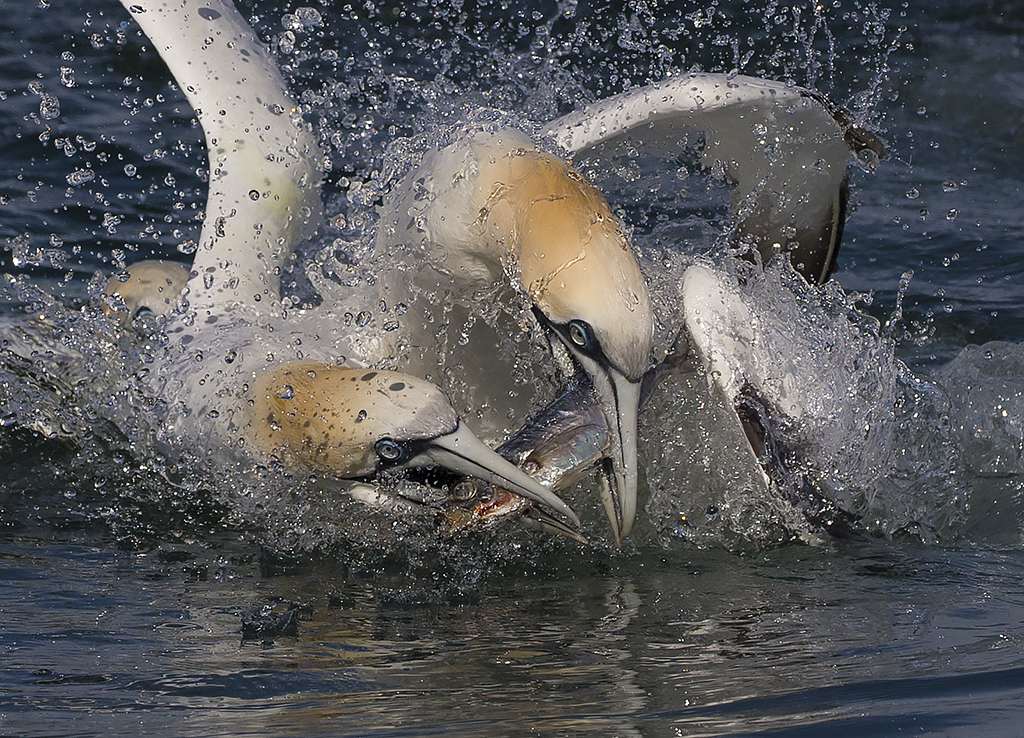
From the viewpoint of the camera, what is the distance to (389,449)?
14.6 ft

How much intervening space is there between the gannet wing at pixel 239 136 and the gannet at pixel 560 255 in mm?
1402

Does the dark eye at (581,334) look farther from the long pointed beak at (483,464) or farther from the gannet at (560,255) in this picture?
the long pointed beak at (483,464)

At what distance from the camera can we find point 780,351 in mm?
5559

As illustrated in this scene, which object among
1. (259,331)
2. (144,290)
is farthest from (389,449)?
(144,290)

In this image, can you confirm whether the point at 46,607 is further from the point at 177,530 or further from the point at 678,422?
the point at 678,422

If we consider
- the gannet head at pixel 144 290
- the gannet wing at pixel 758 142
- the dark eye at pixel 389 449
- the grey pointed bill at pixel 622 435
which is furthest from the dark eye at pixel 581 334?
the gannet head at pixel 144 290

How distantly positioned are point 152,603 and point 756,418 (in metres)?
2.26

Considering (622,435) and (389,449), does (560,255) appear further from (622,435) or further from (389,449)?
(389,449)

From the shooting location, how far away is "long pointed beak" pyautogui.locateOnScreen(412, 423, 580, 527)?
4.43 meters

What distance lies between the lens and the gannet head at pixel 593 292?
453cm

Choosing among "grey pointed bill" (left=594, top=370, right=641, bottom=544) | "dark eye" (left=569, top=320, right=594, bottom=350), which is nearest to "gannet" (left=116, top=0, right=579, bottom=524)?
"grey pointed bill" (left=594, top=370, right=641, bottom=544)

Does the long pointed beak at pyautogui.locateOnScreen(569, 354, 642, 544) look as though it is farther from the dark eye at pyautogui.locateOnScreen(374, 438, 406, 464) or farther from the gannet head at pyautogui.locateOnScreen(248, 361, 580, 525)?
the dark eye at pyautogui.locateOnScreen(374, 438, 406, 464)

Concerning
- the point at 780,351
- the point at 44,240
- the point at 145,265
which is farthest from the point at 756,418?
the point at 44,240

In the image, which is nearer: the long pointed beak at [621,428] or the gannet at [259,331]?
the gannet at [259,331]
